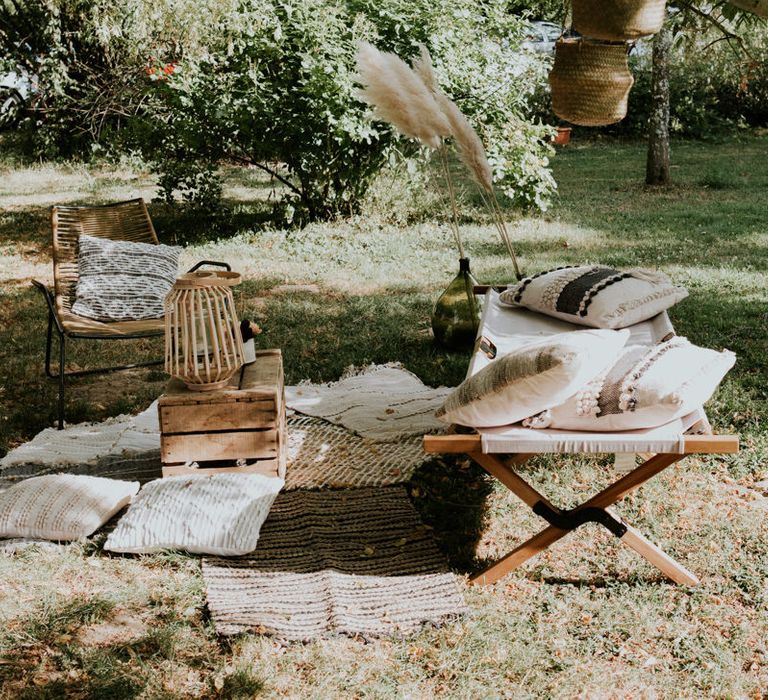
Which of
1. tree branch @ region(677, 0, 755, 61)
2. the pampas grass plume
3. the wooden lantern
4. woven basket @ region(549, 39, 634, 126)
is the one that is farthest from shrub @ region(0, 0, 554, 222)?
the wooden lantern

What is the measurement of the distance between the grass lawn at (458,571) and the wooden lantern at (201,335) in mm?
688

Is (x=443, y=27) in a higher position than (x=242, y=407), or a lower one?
higher

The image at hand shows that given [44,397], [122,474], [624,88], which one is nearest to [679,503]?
[624,88]

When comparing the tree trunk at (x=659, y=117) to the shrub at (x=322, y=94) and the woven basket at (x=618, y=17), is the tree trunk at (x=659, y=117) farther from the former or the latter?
the woven basket at (x=618, y=17)

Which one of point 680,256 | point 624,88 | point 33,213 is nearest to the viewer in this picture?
point 624,88

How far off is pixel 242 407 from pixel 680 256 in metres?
4.19

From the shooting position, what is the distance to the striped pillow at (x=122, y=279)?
14.5 ft

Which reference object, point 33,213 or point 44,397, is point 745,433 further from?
point 33,213

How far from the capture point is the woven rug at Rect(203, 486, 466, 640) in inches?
104

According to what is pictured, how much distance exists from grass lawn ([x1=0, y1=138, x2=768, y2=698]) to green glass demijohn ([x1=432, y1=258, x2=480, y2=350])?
0.45ft

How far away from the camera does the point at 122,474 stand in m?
3.62

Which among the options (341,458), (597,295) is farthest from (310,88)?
(341,458)

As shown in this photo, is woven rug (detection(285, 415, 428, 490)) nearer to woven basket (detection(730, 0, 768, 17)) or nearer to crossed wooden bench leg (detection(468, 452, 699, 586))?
crossed wooden bench leg (detection(468, 452, 699, 586))

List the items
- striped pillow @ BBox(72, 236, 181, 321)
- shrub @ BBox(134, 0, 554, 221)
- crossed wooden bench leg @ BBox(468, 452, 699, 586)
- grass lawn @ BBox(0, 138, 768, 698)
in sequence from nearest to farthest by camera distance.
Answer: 1. grass lawn @ BBox(0, 138, 768, 698)
2. crossed wooden bench leg @ BBox(468, 452, 699, 586)
3. striped pillow @ BBox(72, 236, 181, 321)
4. shrub @ BBox(134, 0, 554, 221)
